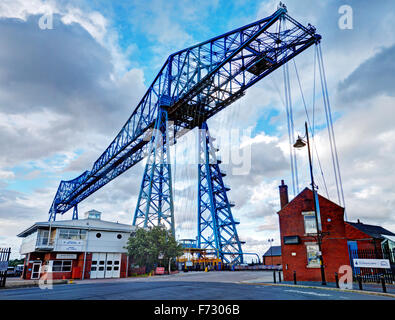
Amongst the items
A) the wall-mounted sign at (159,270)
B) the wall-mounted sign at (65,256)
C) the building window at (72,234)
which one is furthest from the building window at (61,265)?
the wall-mounted sign at (159,270)

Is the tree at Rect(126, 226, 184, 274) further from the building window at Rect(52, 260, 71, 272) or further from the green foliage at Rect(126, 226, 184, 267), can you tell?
the building window at Rect(52, 260, 71, 272)

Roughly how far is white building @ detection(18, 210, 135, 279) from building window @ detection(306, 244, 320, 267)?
20.5 meters

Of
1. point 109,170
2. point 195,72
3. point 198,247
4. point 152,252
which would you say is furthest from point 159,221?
point 109,170

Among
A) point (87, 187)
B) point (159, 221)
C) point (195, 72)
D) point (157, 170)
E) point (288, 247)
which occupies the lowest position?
point (288, 247)

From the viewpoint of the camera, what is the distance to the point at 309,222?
21.4 m

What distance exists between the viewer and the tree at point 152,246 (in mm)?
32469

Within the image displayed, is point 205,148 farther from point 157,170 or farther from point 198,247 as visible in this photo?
point 198,247

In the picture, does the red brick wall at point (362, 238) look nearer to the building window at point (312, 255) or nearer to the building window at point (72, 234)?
the building window at point (312, 255)

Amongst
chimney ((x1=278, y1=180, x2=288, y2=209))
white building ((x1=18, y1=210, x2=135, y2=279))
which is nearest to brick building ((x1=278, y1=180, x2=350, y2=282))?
chimney ((x1=278, y1=180, x2=288, y2=209))

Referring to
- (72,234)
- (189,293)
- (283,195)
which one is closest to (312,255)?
(283,195)
